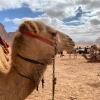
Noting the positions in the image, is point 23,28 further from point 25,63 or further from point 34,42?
point 25,63

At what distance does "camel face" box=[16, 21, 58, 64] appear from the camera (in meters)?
3.50

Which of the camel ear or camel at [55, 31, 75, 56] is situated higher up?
the camel ear

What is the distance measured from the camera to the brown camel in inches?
137

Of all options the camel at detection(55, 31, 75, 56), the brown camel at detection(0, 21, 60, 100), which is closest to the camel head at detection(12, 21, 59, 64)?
the brown camel at detection(0, 21, 60, 100)

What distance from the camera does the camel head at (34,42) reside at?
11.5ft

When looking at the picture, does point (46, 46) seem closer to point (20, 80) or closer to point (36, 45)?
point (36, 45)

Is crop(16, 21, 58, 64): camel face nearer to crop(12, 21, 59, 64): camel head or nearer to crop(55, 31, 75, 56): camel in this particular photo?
crop(12, 21, 59, 64): camel head

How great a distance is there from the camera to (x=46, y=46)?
11.8ft

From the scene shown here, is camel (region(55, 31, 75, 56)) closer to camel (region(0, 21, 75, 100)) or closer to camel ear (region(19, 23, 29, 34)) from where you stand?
camel (region(0, 21, 75, 100))

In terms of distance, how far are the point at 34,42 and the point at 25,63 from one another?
0.86 ft

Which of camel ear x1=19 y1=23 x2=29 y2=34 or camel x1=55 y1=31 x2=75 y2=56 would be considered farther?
camel x1=55 y1=31 x2=75 y2=56

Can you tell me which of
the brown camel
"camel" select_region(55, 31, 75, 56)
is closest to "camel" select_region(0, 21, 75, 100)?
the brown camel

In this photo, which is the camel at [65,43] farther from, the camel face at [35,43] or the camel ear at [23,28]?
the camel ear at [23,28]

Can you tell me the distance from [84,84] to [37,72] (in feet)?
31.2
